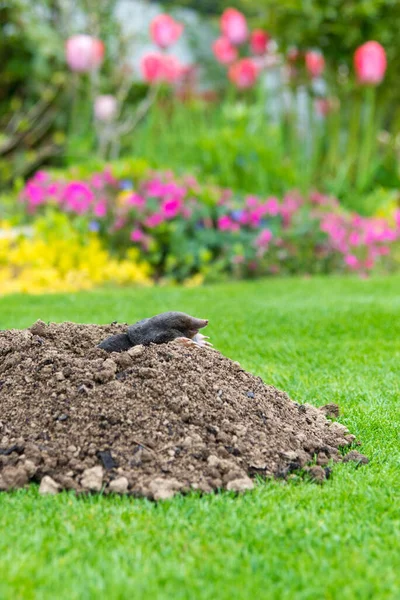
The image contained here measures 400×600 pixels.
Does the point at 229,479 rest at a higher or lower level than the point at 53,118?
lower

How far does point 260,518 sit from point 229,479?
235 mm

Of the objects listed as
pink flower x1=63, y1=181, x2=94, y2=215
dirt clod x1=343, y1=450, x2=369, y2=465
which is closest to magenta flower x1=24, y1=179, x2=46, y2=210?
pink flower x1=63, y1=181, x2=94, y2=215

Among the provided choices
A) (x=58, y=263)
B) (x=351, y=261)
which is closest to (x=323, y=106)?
(x=351, y=261)

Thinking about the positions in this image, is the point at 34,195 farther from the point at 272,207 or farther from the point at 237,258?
the point at 272,207

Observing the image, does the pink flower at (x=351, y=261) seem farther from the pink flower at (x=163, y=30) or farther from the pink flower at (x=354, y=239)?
the pink flower at (x=163, y=30)

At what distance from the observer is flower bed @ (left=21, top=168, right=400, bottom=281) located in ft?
23.2

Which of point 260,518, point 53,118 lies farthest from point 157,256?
point 260,518

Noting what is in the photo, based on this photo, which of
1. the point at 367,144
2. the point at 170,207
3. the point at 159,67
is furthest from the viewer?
the point at 367,144

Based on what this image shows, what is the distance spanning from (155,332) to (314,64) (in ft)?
23.4

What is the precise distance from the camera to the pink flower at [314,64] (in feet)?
30.6

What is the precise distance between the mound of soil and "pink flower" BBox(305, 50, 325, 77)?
7.17m

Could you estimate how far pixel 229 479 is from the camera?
91.4 inches

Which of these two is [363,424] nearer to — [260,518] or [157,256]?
[260,518]

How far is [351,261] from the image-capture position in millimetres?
7293
